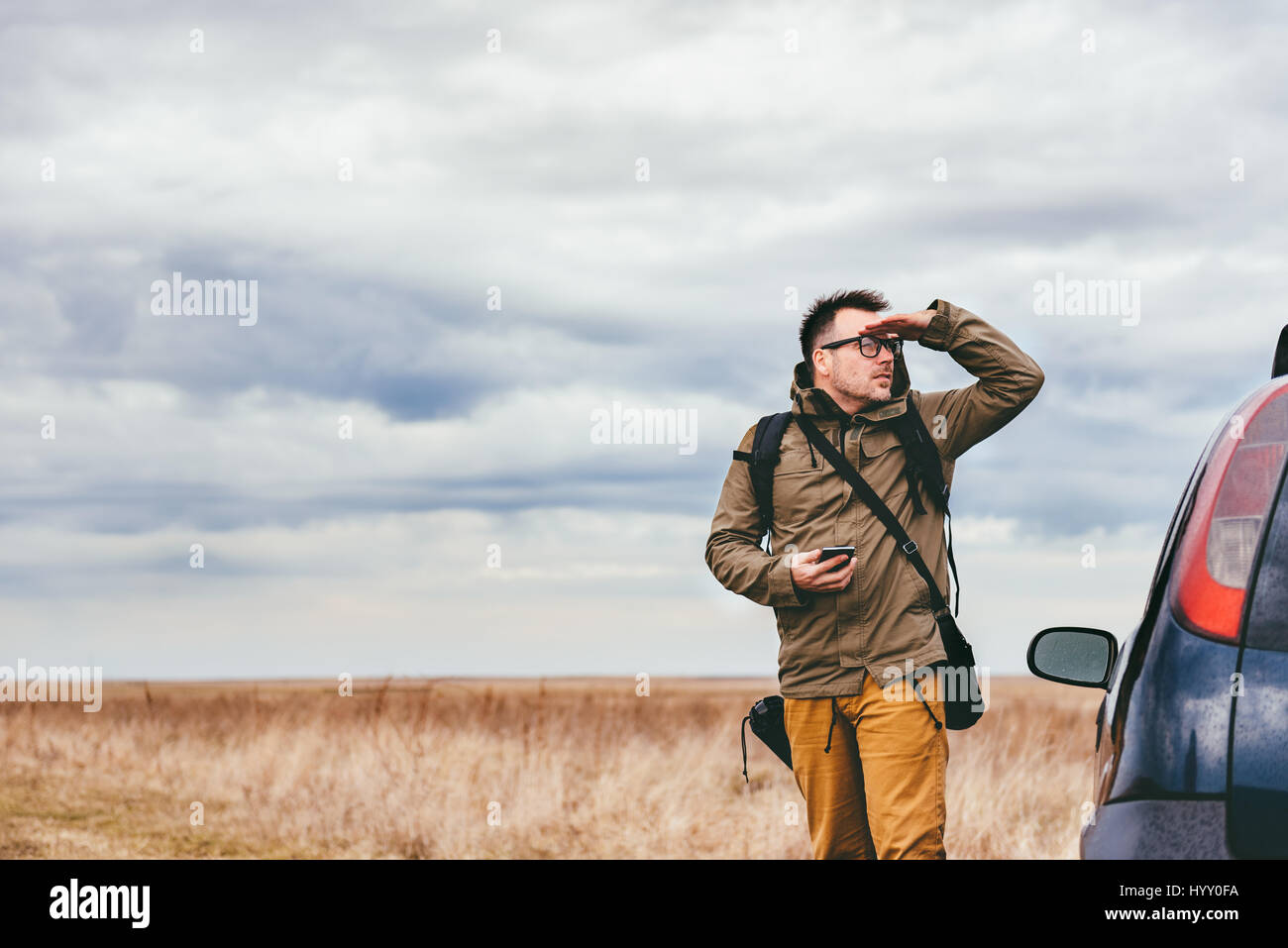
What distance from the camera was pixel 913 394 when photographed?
4613mm

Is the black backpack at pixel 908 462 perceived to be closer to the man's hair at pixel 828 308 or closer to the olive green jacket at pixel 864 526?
the olive green jacket at pixel 864 526

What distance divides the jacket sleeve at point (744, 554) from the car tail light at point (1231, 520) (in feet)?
6.28

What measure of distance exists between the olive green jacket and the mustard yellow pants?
0.08m

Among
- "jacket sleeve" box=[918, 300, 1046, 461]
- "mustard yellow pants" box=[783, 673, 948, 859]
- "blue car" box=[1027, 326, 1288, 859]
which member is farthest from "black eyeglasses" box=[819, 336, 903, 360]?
"blue car" box=[1027, 326, 1288, 859]

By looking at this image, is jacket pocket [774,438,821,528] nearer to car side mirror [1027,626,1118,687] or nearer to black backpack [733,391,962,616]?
black backpack [733,391,962,616]

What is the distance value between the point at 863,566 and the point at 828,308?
0.97 m

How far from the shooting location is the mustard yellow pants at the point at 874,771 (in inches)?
165

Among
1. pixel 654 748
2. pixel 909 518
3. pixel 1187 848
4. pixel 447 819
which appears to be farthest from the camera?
pixel 654 748

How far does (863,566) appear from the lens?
4336 millimetres

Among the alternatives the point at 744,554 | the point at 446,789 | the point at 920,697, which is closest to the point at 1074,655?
the point at 920,697

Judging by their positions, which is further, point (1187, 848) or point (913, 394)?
point (913, 394)
